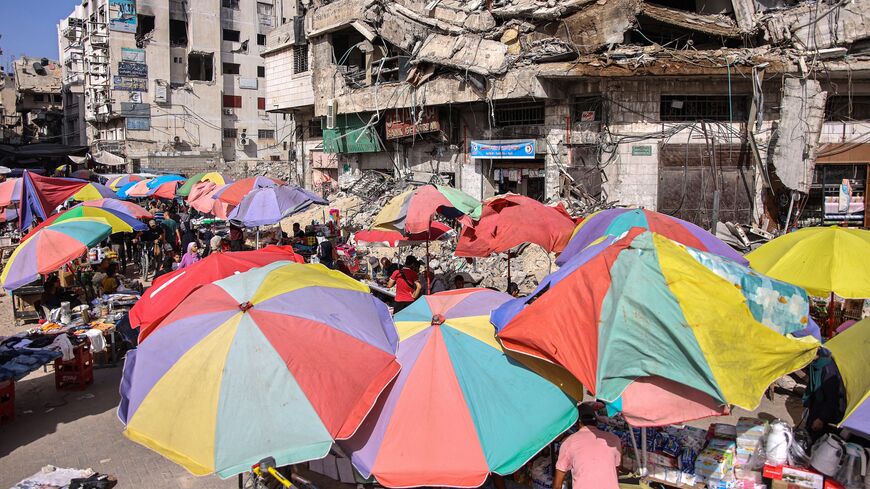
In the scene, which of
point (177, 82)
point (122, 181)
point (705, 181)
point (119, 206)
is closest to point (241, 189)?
point (119, 206)

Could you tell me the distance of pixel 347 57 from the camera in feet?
85.3

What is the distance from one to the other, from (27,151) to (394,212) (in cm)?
3049

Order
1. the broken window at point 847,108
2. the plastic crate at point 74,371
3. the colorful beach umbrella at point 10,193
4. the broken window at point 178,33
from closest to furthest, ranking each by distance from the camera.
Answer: the plastic crate at point 74,371, the broken window at point 847,108, the colorful beach umbrella at point 10,193, the broken window at point 178,33

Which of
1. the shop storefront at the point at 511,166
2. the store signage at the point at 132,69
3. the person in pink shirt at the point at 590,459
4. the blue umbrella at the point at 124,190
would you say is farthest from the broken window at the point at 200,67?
the person in pink shirt at the point at 590,459

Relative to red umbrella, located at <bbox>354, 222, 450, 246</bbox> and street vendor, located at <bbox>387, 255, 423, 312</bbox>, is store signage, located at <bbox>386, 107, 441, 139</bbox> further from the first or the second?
street vendor, located at <bbox>387, 255, 423, 312</bbox>

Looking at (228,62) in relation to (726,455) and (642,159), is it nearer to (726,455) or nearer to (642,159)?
(642,159)

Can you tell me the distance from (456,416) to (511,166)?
15906 millimetres

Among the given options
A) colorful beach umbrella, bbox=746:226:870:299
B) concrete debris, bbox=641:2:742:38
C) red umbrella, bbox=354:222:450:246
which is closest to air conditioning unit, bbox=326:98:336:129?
concrete debris, bbox=641:2:742:38

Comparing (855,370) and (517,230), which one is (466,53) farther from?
(855,370)

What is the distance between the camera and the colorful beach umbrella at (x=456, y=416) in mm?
3881

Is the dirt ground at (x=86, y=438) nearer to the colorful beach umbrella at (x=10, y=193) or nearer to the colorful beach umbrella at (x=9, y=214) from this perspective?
the colorful beach umbrella at (x=10, y=193)

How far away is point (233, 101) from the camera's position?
4900cm

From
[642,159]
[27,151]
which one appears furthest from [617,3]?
[27,151]

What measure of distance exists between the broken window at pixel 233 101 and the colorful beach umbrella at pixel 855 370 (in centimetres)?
4966
